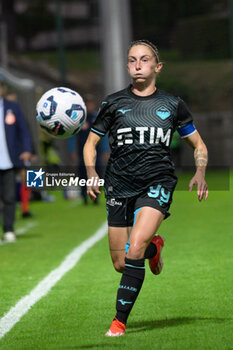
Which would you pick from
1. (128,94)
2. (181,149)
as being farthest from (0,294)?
(181,149)

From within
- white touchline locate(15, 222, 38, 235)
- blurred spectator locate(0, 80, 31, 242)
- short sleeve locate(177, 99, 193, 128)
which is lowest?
white touchline locate(15, 222, 38, 235)

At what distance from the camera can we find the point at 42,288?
28.1 feet

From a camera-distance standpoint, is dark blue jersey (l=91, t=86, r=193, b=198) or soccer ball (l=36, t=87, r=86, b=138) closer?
dark blue jersey (l=91, t=86, r=193, b=198)

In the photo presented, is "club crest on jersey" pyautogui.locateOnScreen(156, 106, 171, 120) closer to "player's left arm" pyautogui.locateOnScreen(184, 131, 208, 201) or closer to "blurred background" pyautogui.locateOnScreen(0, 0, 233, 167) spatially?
"player's left arm" pyautogui.locateOnScreen(184, 131, 208, 201)

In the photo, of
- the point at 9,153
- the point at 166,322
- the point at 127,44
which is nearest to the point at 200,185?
the point at 166,322

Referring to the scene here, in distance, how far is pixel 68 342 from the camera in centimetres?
609

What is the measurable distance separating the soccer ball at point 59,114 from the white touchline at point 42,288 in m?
1.51

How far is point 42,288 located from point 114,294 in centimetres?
84

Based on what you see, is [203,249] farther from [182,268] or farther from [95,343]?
[95,343]

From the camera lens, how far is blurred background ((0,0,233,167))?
30.9 m

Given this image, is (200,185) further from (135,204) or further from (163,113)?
(163,113)

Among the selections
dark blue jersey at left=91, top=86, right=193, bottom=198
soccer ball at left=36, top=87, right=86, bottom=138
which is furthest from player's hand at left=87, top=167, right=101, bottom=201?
soccer ball at left=36, top=87, right=86, bottom=138

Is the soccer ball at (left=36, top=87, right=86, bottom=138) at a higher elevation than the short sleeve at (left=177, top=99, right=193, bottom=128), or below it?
below

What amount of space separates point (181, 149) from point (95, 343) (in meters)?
31.3
